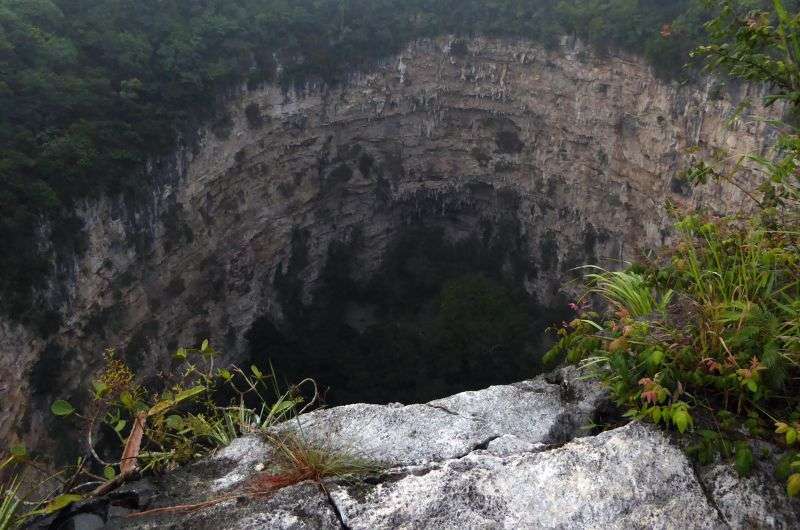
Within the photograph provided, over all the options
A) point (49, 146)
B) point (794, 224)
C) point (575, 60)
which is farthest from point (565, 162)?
point (794, 224)

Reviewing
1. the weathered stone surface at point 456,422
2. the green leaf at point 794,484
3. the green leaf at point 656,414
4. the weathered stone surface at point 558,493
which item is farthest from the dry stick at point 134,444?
the green leaf at point 794,484

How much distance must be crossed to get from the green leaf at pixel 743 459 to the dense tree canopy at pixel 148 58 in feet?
47.9

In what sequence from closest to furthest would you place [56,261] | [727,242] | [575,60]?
[727,242], [56,261], [575,60]

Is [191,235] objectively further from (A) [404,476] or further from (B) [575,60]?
(A) [404,476]

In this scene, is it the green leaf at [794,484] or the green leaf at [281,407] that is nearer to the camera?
the green leaf at [794,484]

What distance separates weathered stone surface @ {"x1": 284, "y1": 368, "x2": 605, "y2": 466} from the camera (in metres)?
2.64

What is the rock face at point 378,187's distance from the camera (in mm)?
17031

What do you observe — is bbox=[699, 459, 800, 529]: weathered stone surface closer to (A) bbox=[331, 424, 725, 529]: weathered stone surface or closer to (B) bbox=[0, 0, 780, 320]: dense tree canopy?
(A) bbox=[331, 424, 725, 529]: weathered stone surface

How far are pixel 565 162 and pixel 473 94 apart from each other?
4.92 meters

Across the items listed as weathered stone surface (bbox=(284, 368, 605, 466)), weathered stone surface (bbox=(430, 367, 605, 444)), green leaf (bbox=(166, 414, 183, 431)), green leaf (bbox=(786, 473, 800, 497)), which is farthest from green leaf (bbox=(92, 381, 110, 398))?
green leaf (bbox=(786, 473, 800, 497))

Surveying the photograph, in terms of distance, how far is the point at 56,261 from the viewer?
14.9 metres

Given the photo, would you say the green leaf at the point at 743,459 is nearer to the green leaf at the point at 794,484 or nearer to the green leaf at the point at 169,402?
the green leaf at the point at 794,484

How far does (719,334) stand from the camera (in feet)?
7.97

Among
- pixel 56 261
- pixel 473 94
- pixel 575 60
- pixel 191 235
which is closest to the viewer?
pixel 56 261
